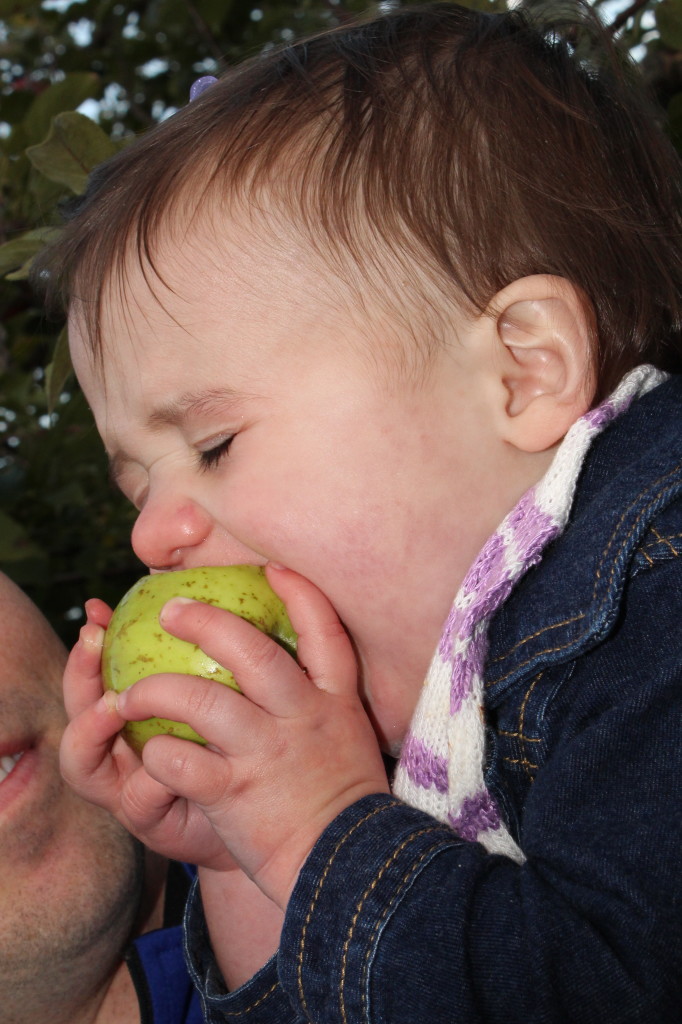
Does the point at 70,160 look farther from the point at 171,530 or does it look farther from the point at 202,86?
the point at 171,530

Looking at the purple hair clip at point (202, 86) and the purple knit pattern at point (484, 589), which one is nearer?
the purple knit pattern at point (484, 589)

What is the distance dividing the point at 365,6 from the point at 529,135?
0.82 meters

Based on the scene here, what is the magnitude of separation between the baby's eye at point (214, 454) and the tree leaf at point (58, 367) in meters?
0.56

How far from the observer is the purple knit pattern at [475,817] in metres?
1.30

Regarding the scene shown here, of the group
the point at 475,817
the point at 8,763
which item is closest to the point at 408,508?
the point at 475,817

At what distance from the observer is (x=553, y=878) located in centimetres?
106

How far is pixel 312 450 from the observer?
4.34 feet

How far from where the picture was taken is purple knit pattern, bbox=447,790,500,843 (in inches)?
51.2

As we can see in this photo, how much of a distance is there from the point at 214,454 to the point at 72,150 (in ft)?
2.36

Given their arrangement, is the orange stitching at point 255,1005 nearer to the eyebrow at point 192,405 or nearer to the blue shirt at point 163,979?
the blue shirt at point 163,979

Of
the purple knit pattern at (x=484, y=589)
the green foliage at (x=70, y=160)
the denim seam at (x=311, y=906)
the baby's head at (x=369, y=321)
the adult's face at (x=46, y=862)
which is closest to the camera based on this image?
the denim seam at (x=311, y=906)

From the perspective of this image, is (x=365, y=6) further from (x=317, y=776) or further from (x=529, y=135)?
(x=317, y=776)

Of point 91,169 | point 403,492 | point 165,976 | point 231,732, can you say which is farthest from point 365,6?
point 165,976

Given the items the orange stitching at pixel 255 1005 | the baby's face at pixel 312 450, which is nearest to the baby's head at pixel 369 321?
the baby's face at pixel 312 450
